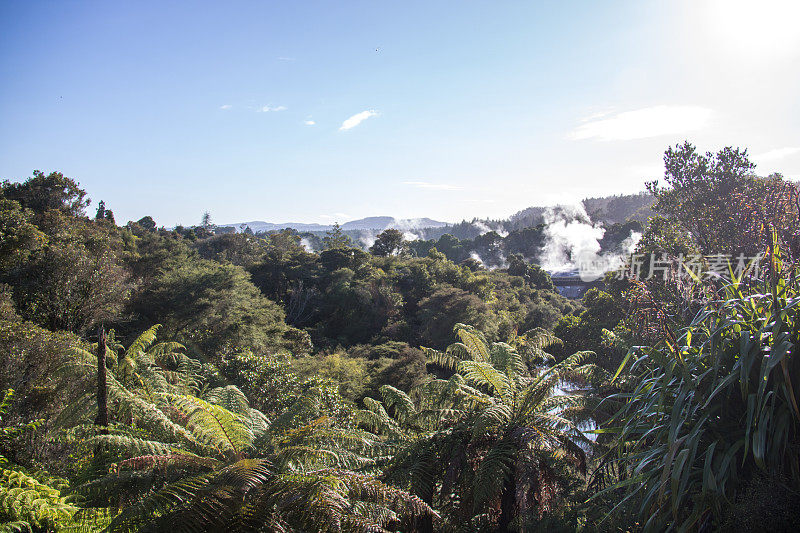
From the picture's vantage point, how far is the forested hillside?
11.4 feet

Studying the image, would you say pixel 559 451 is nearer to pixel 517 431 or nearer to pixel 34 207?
pixel 517 431

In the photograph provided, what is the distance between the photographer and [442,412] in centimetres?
671

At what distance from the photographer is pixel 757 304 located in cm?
396

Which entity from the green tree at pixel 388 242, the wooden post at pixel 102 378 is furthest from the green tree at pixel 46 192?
the green tree at pixel 388 242

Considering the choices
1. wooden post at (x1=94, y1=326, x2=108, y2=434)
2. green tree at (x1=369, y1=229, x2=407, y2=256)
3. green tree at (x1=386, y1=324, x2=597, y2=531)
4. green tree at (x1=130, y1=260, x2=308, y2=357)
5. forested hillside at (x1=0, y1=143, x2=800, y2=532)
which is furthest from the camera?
green tree at (x1=369, y1=229, x2=407, y2=256)

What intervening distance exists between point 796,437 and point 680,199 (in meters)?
15.3

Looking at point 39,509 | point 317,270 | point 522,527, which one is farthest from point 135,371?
point 317,270

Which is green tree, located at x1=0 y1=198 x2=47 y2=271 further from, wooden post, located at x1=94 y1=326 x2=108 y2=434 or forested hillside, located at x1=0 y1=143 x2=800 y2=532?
wooden post, located at x1=94 y1=326 x2=108 y2=434

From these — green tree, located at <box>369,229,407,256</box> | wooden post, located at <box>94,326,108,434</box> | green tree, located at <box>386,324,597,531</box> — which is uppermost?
green tree, located at <box>369,229,407,256</box>

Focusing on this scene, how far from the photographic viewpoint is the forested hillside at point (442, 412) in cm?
349

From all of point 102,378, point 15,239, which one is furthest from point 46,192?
point 102,378

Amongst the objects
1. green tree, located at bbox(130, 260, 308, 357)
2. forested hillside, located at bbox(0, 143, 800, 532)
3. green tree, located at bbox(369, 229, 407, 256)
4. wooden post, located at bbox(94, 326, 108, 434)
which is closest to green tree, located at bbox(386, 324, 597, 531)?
forested hillside, located at bbox(0, 143, 800, 532)

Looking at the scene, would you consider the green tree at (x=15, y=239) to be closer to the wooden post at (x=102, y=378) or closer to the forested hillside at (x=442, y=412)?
the forested hillside at (x=442, y=412)

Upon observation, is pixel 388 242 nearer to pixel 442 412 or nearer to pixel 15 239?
pixel 15 239
